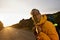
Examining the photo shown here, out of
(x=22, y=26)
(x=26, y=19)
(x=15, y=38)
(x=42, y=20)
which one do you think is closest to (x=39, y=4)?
(x=26, y=19)

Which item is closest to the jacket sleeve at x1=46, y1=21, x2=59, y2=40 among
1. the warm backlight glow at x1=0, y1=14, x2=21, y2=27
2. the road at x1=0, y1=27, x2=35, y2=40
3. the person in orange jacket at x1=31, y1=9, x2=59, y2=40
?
the person in orange jacket at x1=31, y1=9, x2=59, y2=40

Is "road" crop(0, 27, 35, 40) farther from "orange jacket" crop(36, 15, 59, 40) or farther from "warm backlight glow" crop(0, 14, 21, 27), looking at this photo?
"orange jacket" crop(36, 15, 59, 40)

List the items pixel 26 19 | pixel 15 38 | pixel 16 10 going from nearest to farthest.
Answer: pixel 15 38 → pixel 26 19 → pixel 16 10

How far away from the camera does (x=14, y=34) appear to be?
2.20 meters

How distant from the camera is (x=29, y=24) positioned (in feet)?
7.27

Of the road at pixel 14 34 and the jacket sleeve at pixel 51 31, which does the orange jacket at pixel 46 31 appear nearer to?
the jacket sleeve at pixel 51 31

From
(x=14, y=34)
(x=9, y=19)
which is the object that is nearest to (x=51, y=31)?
(x=14, y=34)

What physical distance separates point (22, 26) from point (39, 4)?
62cm

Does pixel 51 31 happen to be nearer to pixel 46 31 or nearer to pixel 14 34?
pixel 46 31

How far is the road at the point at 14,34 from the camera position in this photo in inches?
82.2

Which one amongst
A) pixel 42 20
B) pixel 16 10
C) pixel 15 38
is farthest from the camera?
pixel 16 10

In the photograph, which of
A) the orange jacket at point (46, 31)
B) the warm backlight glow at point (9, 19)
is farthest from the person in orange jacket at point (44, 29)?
the warm backlight glow at point (9, 19)

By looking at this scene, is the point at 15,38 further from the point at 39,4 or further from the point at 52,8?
the point at 52,8

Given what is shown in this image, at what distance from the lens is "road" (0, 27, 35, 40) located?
6.85 feet
